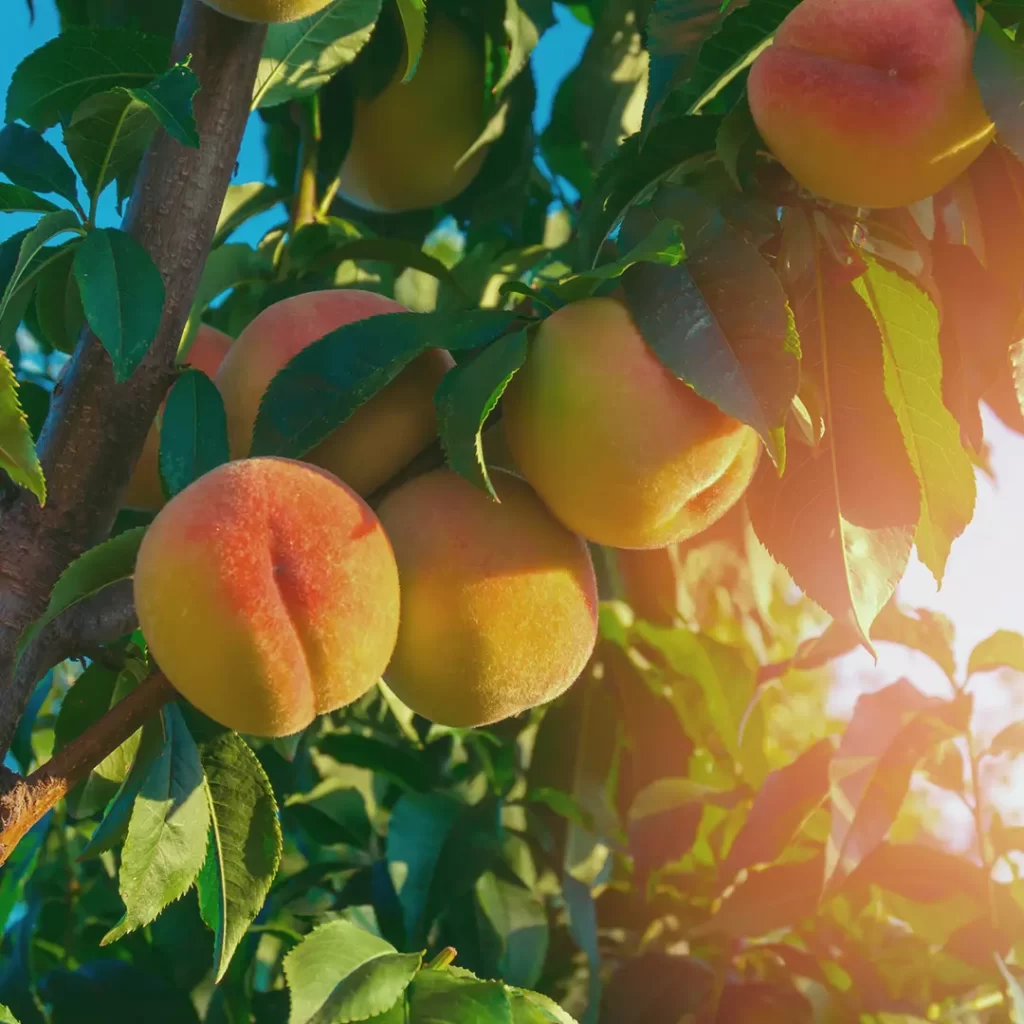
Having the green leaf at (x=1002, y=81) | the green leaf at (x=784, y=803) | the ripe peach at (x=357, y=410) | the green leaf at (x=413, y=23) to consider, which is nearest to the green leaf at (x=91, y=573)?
the ripe peach at (x=357, y=410)

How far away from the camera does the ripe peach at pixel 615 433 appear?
510 millimetres

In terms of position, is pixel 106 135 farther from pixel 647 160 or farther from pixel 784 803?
pixel 784 803

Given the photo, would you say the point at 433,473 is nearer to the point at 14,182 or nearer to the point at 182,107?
the point at 182,107

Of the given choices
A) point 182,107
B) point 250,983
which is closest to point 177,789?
point 182,107

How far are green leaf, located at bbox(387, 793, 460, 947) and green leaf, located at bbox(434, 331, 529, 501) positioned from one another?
46 cm

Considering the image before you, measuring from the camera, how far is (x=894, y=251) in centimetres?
62

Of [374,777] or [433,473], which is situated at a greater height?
[433,473]

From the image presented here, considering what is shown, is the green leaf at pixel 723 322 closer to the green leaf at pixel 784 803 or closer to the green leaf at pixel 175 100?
the green leaf at pixel 175 100

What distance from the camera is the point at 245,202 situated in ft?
3.12

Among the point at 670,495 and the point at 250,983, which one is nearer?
the point at 670,495

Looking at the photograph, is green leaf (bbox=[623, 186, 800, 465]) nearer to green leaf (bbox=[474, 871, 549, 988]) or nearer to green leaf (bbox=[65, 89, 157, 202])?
green leaf (bbox=[65, 89, 157, 202])

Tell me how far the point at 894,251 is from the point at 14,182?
1.71ft

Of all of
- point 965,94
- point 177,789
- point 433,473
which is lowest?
point 177,789

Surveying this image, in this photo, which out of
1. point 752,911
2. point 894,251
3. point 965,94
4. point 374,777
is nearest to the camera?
point 965,94
